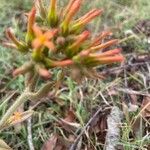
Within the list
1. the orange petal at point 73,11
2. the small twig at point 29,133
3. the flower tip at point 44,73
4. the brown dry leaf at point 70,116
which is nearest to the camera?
the flower tip at point 44,73

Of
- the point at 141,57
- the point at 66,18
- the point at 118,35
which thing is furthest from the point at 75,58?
the point at 118,35

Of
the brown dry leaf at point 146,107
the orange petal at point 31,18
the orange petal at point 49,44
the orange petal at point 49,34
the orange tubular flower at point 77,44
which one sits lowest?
the brown dry leaf at point 146,107

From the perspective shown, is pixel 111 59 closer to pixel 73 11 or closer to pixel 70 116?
pixel 73 11

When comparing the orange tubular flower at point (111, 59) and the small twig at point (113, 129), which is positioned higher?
the orange tubular flower at point (111, 59)

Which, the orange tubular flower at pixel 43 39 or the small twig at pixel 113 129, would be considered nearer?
the orange tubular flower at pixel 43 39

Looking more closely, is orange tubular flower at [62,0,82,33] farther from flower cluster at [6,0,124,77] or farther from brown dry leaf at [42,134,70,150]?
brown dry leaf at [42,134,70,150]

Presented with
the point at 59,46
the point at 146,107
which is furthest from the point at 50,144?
the point at 59,46

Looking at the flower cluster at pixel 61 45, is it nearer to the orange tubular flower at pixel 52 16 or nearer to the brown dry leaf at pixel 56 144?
the orange tubular flower at pixel 52 16

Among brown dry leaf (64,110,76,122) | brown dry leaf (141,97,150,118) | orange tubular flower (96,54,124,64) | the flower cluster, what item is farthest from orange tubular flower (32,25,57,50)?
brown dry leaf (141,97,150,118)

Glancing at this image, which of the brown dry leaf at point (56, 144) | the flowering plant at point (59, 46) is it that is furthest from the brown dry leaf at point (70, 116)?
the flowering plant at point (59, 46)
